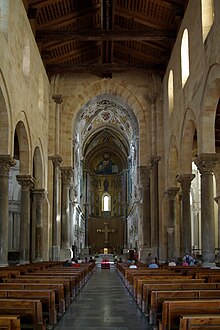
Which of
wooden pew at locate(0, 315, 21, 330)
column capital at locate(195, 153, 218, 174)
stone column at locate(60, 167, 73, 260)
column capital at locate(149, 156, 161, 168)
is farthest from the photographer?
stone column at locate(60, 167, 73, 260)

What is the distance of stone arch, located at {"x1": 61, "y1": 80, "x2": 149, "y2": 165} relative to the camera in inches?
1316

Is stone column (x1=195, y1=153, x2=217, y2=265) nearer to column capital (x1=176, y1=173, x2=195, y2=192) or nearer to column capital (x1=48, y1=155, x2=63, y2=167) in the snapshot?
column capital (x1=176, y1=173, x2=195, y2=192)

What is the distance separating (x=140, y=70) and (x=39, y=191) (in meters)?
10.3

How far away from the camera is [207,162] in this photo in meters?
19.6

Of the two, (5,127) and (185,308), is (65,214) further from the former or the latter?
(185,308)

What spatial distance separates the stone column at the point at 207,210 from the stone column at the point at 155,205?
11.6 m

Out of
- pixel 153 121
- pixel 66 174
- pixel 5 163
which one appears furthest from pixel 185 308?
pixel 66 174

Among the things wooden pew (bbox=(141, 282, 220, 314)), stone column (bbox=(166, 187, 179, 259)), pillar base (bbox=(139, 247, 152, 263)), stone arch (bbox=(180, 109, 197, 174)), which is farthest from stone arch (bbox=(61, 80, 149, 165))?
wooden pew (bbox=(141, 282, 220, 314))

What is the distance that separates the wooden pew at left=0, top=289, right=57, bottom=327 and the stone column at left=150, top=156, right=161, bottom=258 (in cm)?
2273

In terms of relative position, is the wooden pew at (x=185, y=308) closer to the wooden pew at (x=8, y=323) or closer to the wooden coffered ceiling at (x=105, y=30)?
the wooden pew at (x=8, y=323)

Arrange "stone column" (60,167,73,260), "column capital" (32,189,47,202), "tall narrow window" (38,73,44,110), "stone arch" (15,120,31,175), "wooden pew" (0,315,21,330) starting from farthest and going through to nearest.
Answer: "stone column" (60,167,73,260)
"column capital" (32,189,47,202)
"tall narrow window" (38,73,44,110)
"stone arch" (15,120,31,175)
"wooden pew" (0,315,21,330)

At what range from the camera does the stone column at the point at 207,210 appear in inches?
766

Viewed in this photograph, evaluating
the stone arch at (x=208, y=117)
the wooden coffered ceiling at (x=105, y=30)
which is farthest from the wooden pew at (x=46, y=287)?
the wooden coffered ceiling at (x=105, y=30)

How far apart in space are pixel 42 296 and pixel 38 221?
21359 millimetres
